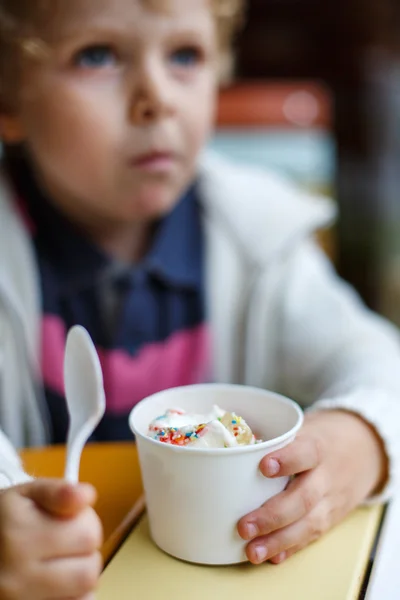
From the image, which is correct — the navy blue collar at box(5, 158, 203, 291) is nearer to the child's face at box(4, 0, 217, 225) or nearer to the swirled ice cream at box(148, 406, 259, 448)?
the child's face at box(4, 0, 217, 225)

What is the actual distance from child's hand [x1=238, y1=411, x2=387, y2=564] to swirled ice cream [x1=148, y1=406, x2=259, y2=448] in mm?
27

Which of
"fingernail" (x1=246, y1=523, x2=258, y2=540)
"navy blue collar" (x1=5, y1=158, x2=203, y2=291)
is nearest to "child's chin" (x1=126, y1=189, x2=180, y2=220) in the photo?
"navy blue collar" (x1=5, y1=158, x2=203, y2=291)

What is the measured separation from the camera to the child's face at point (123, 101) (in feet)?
2.13

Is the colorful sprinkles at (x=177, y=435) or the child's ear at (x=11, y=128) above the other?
the child's ear at (x=11, y=128)

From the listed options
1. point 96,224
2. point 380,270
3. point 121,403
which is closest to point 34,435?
point 121,403

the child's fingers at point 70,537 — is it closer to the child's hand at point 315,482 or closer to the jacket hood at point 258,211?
the child's hand at point 315,482

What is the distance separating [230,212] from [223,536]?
580mm

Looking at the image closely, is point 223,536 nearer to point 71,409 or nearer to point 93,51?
point 71,409

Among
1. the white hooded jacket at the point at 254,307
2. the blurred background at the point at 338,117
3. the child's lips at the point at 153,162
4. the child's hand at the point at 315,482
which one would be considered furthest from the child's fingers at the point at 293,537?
the blurred background at the point at 338,117

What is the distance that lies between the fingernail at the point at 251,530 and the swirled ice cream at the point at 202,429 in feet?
0.16

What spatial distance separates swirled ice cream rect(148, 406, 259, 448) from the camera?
409 millimetres

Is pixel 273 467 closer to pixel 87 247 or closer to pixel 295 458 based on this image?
pixel 295 458

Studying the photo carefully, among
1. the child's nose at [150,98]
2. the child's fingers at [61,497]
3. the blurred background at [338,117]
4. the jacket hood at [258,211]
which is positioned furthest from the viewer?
the blurred background at [338,117]

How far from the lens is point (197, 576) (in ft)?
1.33
